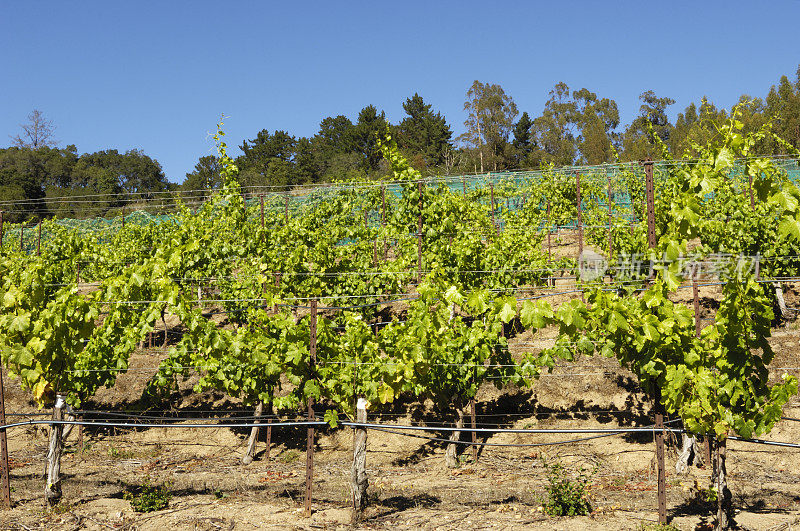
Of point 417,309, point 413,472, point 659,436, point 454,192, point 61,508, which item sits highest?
point 454,192

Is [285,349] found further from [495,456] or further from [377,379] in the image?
[495,456]

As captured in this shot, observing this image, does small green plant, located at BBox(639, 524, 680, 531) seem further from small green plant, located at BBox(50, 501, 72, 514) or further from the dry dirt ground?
small green plant, located at BBox(50, 501, 72, 514)

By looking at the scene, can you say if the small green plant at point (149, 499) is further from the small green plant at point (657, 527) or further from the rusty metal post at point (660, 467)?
the rusty metal post at point (660, 467)

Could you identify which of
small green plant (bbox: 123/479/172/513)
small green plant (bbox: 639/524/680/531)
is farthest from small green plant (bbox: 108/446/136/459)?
small green plant (bbox: 639/524/680/531)

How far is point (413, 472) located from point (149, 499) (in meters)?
2.87

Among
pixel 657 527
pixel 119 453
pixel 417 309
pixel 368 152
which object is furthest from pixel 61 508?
pixel 368 152

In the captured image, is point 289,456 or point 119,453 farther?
point 119,453

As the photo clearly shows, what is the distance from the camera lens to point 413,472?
766cm

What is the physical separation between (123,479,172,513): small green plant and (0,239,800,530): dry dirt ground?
8 cm

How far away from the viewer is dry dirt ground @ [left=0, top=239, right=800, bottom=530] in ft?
19.5

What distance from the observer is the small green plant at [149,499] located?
6176mm

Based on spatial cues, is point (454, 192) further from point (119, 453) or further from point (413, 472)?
point (119, 453)

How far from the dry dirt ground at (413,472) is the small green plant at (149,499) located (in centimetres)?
8

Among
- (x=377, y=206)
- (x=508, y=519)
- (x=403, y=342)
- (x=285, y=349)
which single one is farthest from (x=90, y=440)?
(x=377, y=206)
